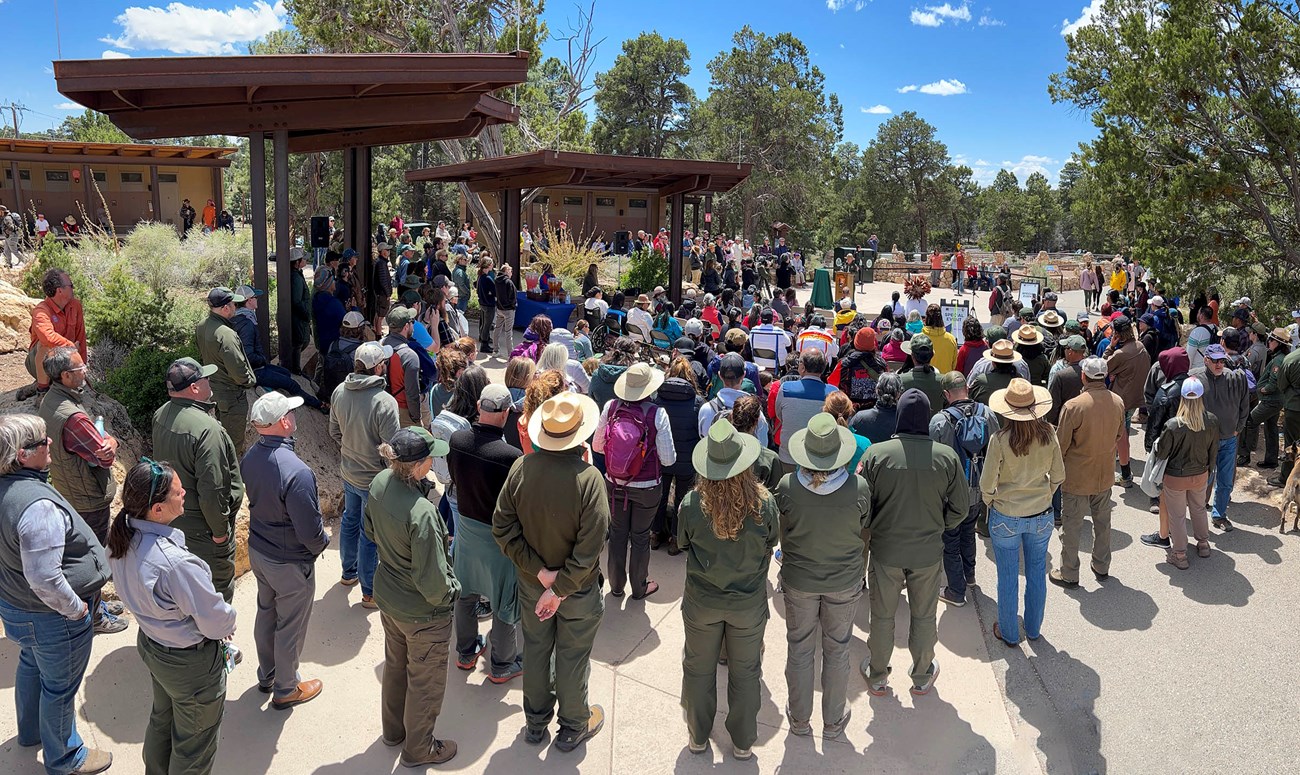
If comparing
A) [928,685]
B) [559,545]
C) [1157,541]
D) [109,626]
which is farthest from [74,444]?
[1157,541]

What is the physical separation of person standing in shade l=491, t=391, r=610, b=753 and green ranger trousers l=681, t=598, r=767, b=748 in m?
0.53

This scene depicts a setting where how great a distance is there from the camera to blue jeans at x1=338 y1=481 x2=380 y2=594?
5660mm

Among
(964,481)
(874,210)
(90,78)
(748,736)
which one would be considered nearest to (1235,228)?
(964,481)

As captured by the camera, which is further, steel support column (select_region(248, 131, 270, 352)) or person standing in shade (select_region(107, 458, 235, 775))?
steel support column (select_region(248, 131, 270, 352))

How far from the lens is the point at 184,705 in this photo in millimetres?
3494

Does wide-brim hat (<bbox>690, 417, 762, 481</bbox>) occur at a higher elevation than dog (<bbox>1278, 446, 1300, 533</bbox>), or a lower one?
higher

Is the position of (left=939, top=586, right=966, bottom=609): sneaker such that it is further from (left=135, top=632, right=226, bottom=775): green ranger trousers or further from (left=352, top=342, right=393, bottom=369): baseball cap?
(left=135, top=632, right=226, bottom=775): green ranger trousers

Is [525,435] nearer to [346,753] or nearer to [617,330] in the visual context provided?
[346,753]

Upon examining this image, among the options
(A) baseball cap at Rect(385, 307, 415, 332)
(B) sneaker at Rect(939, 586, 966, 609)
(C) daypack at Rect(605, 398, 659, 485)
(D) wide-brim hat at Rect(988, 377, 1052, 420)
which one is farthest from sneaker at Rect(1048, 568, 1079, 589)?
(A) baseball cap at Rect(385, 307, 415, 332)

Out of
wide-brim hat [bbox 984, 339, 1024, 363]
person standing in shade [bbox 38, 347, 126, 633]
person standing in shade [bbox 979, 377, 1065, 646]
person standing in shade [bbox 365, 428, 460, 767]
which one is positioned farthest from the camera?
wide-brim hat [bbox 984, 339, 1024, 363]

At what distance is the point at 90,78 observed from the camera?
686 centimetres

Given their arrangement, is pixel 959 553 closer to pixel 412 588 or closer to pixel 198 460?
pixel 412 588

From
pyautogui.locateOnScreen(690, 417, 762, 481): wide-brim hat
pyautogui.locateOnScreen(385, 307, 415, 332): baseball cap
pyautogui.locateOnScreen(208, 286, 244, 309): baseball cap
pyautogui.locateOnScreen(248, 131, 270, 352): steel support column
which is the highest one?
pyautogui.locateOnScreen(248, 131, 270, 352): steel support column

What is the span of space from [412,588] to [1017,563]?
3.87m
